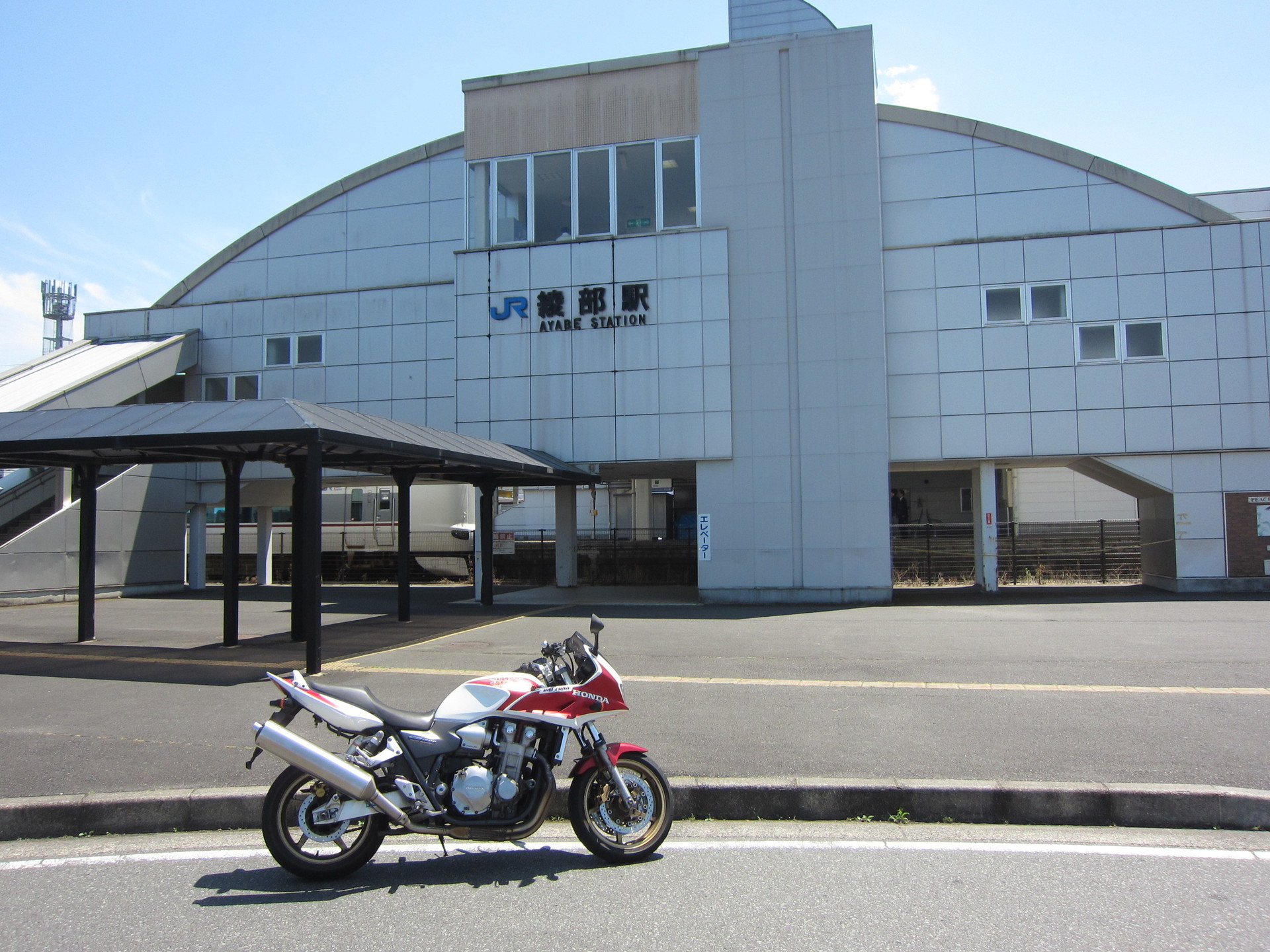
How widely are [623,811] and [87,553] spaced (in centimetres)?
1123

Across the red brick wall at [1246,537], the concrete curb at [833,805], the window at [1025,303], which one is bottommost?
the concrete curb at [833,805]

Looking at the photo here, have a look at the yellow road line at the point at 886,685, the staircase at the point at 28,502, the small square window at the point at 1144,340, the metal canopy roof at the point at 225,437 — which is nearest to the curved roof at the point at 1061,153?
the small square window at the point at 1144,340

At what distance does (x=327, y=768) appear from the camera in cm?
434

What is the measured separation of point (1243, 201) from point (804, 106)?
19.3 meters

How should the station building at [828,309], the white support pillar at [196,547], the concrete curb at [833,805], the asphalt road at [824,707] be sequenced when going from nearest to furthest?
the concrete curb at [833,805]
the asphalt road at [824,707]
the station building at [828,309]
the white support pillar at [196,547]

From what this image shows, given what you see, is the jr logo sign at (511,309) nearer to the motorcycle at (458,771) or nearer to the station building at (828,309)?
the station building at (828,309)

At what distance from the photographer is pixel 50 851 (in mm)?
5035

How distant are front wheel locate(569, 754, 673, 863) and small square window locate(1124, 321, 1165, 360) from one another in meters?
18.3

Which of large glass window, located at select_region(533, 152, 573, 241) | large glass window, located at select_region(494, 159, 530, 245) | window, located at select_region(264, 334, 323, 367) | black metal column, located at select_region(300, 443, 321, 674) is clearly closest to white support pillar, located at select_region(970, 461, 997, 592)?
large glass window, located at select_region(533, 152, 573, 241)

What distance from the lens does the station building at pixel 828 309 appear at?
1869cm

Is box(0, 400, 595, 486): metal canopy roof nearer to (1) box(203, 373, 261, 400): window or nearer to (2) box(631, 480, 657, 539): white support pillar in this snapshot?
(1) box(203, 373, 261, 400): window

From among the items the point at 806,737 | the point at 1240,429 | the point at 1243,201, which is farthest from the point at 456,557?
the point at 1243,201

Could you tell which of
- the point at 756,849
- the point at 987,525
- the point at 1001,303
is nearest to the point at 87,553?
the point at 756,849

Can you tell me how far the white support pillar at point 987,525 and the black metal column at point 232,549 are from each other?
50.6 feet
